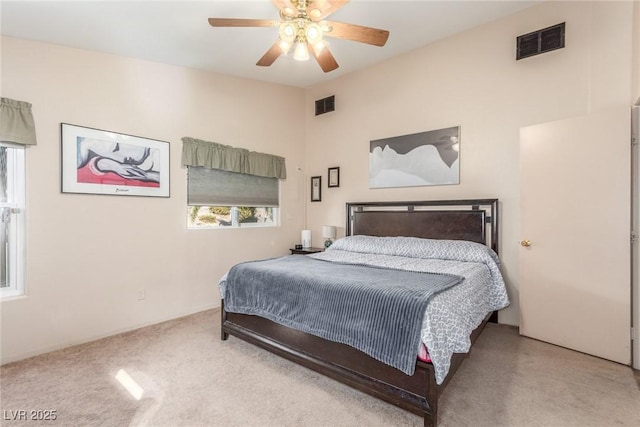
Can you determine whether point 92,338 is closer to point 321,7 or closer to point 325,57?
point 325,57

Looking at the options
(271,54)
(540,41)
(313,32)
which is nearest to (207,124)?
(271,54)

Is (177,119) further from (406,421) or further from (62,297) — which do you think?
(406,421)

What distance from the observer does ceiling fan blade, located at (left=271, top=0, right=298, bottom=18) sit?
2.16m

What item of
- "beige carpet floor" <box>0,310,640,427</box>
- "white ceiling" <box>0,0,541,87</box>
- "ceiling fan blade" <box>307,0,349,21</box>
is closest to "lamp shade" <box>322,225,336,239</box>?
"beige carpet floor" <box>0,310,640,427</box>

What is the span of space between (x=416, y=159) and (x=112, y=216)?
137 inches

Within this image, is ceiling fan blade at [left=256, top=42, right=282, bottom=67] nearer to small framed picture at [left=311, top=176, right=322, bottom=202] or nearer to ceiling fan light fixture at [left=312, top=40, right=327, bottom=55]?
ceiling fan light fixture at [left=312, top=40, right=327, bottom=55]

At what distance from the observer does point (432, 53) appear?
385 centimetres

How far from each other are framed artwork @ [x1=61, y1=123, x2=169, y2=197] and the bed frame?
1.70m

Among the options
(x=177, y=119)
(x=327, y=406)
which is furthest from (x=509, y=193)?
(x=177, y=119)

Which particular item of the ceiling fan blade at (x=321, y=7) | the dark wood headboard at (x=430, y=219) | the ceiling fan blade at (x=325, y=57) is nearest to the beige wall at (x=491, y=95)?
the dark wood headboard at (x=430, y=219)

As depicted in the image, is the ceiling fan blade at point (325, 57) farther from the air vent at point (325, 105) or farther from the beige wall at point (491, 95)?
the air vent at point (325, 105)

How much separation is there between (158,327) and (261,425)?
214cm

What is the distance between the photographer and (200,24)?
303 centimetres

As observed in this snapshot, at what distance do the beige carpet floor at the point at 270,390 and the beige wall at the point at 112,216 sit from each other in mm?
419
